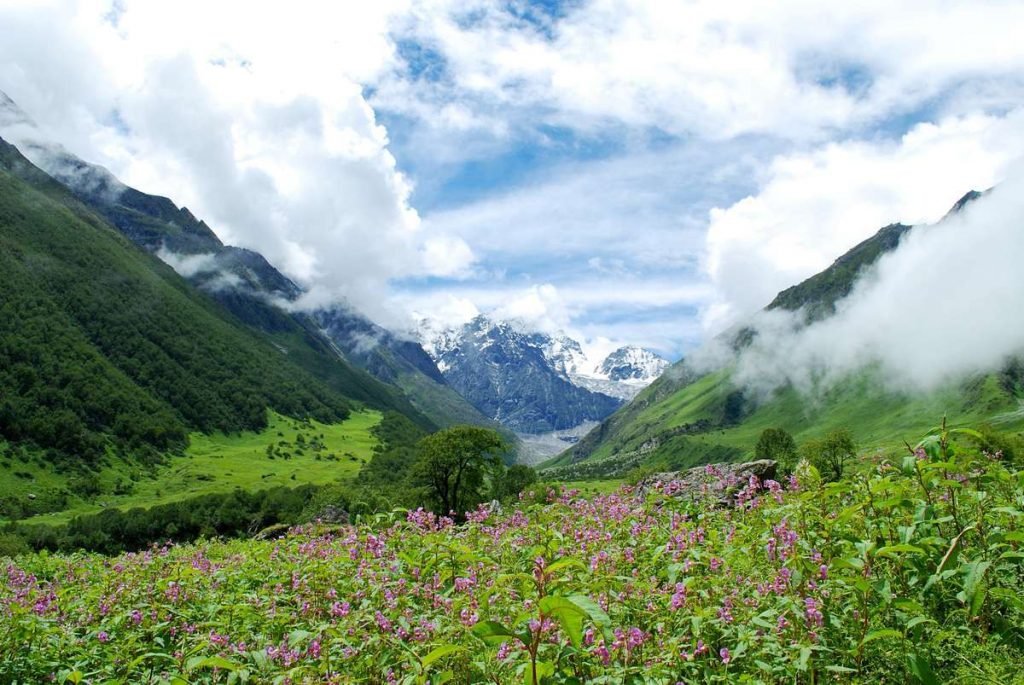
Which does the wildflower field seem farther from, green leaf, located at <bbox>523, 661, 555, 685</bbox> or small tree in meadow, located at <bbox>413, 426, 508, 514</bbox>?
small tree in meadow, located at <bbox>413, 426, 508, 514</bbox>

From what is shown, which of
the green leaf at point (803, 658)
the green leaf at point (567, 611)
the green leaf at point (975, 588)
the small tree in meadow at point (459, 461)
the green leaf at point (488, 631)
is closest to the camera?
the green leaf at point (567, 611)

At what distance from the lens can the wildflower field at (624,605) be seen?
5.53 metres

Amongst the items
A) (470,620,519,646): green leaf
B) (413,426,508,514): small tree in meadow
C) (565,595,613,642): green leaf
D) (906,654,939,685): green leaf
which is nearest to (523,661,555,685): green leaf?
(470,620,519,646): green leaf

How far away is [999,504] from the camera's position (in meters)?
7.61

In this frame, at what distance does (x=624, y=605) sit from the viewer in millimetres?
6883

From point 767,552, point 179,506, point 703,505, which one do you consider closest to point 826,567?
point 767,552

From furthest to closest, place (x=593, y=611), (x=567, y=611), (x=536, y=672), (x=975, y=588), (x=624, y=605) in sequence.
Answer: (x=624, y=605)
(x=975, y=588)
(x=536, y=672)
(x=567, y=611)
(x=593, y=611)

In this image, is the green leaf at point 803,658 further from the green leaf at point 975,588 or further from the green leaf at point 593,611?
the green leaf at point 593,611

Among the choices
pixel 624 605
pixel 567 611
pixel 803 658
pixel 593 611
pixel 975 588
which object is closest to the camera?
pixel 593 611

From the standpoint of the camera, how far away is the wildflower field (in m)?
5.53

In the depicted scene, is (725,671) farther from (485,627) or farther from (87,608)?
(87,608)

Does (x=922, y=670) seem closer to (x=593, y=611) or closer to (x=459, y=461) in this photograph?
(x=593, y=611)

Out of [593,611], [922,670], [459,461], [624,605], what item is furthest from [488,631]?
[459,461]

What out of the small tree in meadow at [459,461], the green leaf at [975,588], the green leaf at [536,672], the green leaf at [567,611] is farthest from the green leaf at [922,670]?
the small tree in meadow at [459,461]
